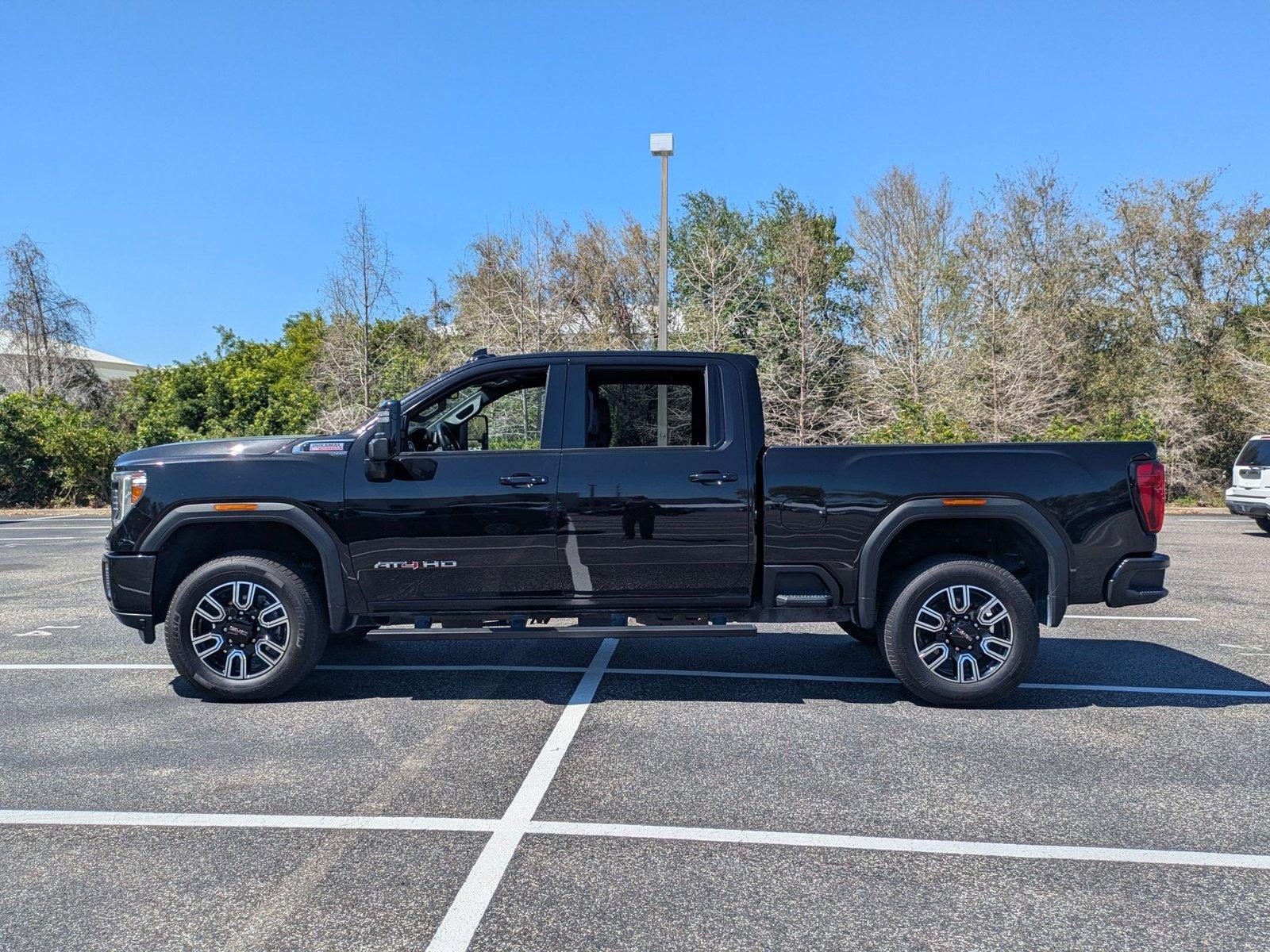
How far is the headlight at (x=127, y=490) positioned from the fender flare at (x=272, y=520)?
Answer: 198mm

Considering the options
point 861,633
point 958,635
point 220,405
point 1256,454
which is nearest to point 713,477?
point 958,635

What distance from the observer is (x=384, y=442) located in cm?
523

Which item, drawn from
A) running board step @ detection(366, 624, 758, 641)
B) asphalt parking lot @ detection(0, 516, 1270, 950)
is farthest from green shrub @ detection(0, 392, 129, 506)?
running board step @ detection(366, 624, 758, 641)

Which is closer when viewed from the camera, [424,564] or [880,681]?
[424,564]

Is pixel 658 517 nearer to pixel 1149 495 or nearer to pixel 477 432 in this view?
pixel 477 432

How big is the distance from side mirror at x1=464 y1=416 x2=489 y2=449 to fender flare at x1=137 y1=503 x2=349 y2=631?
3.32 feet

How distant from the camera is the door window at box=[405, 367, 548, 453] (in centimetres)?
563

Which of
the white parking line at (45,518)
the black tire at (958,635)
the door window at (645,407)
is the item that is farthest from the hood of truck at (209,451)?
the white parking line at (45,518)

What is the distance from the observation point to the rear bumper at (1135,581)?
5332mm

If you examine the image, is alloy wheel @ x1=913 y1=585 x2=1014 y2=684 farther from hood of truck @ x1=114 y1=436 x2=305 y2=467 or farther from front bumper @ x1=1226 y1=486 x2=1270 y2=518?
front bumper @ x1=1226 y1=486 x2=1270 y2=518

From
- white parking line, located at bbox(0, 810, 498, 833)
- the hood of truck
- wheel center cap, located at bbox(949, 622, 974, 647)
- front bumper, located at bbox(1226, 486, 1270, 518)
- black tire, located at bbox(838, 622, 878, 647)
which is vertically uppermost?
the hood of truck

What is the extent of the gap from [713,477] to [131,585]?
3419 millimetres

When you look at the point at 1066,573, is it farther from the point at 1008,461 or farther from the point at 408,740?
the point at 408,740

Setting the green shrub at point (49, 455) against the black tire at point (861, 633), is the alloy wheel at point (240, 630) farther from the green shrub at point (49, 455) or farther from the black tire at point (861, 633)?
the green shrub at point (49, 455)
